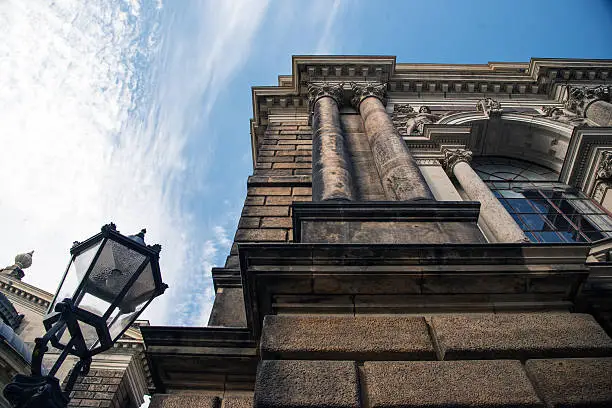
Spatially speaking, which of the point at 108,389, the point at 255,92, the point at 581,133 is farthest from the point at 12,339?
the point at 581,133

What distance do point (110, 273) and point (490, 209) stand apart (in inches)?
235

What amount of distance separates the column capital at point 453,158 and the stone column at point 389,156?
1.48 metres

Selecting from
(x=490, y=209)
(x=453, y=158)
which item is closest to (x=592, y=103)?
(x=453, y=158)

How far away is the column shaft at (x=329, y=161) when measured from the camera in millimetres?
6398

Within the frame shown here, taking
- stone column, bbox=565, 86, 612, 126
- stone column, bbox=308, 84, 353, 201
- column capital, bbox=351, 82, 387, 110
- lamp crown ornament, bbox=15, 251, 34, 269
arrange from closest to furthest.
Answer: stone column, bbox=308, 84, 353, 201 < column capital, bbox=351, 82, 387, 110 < stone column, bbox=565, 86, 612, 126 < lamp crown ornament, bbox=15, 251, 34, 269

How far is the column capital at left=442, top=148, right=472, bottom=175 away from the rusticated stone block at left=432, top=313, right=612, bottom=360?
Answer: 5890mm

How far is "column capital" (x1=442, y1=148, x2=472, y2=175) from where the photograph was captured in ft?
31.1

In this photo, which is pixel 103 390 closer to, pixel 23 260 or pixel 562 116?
pixel 23 260

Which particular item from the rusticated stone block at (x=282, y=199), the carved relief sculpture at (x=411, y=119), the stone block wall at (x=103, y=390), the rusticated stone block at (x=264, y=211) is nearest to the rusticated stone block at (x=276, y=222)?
the rusticated stone block at (x=264, y=211)

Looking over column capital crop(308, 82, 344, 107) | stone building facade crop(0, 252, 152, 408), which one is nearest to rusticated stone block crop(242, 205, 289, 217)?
column capital crop(308, 82, 344, 107)

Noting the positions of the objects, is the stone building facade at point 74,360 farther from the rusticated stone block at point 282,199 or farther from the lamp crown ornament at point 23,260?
the rusticated stone block at point 282,199

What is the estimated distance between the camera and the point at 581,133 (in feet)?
34.3

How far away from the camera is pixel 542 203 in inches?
393

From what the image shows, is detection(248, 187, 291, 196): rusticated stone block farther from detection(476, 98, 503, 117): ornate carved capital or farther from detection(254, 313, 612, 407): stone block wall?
detection(476, 98, 503, 117): ornate carved capital
